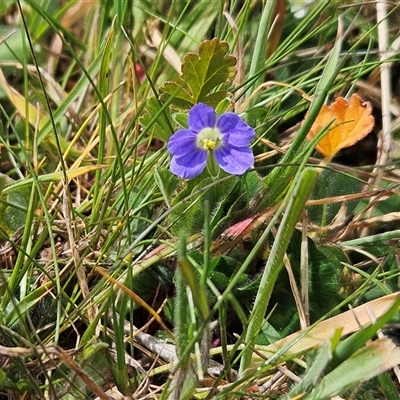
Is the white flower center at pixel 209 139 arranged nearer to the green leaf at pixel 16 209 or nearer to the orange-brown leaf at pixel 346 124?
the orange-brown leaf at pixel 346 124

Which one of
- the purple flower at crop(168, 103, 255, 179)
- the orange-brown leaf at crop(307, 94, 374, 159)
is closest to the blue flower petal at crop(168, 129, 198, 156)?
the purple flower at crop(168, 103, 255, 179)

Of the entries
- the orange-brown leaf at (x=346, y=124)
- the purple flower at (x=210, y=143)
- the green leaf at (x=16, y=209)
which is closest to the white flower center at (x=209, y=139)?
the purple flower at (x=210, y=143)

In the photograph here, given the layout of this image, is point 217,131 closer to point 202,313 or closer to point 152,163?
point 152,163

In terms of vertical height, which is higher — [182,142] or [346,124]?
[182,142]

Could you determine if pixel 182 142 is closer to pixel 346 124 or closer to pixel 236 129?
pixel 236 129

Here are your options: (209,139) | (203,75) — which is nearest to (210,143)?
(209,139)

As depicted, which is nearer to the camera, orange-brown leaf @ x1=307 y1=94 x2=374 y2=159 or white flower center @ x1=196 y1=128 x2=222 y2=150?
white flower center @ x1=196 y1=128 x2=222 y2=150

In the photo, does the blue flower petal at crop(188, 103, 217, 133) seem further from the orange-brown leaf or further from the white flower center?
the orange-brown leaf
